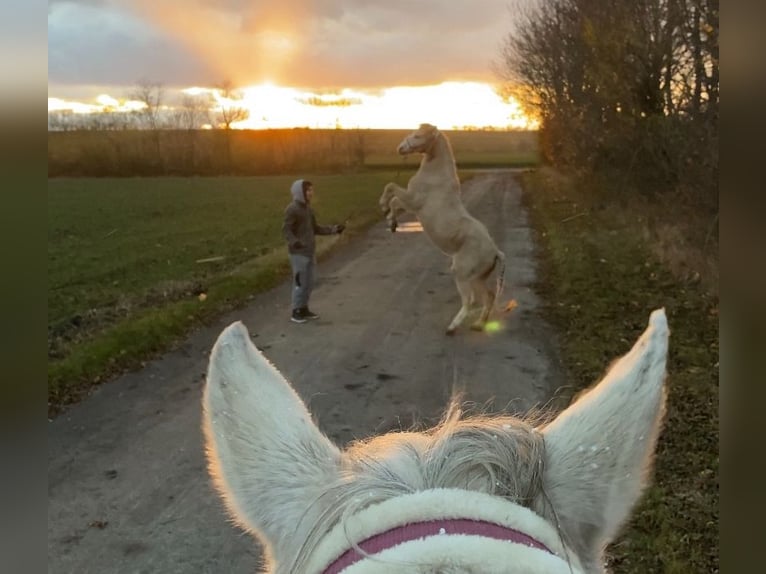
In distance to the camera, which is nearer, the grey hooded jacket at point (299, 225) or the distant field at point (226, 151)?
the grey hooded jacket at point (299, 225)

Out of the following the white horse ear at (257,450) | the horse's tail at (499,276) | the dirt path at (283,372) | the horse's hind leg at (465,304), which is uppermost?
the white horse ear at (257,450)

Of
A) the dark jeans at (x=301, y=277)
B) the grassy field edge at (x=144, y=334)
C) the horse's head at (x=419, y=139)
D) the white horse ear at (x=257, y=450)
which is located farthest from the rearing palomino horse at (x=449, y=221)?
the white horse ear at (x=257, y=450)

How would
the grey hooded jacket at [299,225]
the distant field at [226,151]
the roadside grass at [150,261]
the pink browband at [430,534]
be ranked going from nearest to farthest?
the pink browband at [430,534] → the roadside grass at [150,261] → the grey hooded jacket at [299,225] → the distant field at [226,151]

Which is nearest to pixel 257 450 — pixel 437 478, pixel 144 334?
pixel 437 478

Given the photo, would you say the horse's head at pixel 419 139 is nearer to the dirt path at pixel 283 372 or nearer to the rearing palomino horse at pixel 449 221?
the rearing palomino horse at pixel 449 221

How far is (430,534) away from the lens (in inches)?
36.8

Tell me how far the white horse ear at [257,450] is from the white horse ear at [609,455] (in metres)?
0.40

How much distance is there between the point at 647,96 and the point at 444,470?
12762 mm

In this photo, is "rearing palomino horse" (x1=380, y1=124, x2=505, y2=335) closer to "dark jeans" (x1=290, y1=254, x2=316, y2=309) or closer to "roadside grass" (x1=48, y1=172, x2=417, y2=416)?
"dark jeans" (x1=290, y1=254, x2=316, y2=309)

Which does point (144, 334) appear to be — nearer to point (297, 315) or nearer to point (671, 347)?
point (297, 315)

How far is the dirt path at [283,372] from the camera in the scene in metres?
4.25

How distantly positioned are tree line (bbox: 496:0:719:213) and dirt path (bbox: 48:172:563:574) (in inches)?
115

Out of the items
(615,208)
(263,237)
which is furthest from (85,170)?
(615,208)

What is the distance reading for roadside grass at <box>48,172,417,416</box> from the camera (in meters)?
8.06
